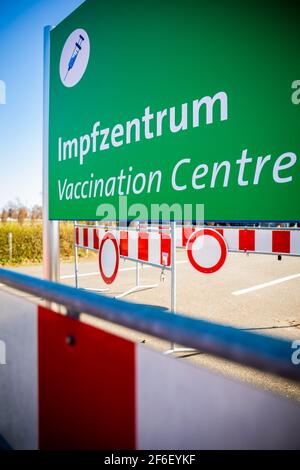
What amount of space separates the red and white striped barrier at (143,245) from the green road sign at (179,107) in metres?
2.19

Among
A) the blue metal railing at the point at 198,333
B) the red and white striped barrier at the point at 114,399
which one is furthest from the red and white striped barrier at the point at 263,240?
the blue metal railing at the point at 198,333

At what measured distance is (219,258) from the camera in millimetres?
3781

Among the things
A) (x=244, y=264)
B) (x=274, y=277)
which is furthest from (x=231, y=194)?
(x=244, y=264)

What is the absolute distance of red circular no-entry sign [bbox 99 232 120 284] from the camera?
379 cm

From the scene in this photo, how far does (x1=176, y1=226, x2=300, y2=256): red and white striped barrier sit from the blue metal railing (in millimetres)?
3621

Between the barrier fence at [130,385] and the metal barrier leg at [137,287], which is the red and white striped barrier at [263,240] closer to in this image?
the metal barrier leg at [137,287]

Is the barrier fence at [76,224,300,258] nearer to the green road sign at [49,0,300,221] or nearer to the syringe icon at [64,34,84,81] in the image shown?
the green road sign at [49,0,300,221]

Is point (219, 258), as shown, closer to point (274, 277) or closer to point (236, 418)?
point (236, 418)

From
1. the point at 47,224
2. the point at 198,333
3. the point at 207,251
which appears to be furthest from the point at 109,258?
the point at 198,333

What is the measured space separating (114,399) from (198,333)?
470 millimetres

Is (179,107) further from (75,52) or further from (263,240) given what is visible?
(263,240)

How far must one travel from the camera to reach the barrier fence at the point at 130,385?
70 centimetres

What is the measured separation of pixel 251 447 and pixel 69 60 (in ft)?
7.87

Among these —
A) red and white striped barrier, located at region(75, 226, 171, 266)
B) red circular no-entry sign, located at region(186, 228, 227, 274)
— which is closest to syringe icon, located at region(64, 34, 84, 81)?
red circular no-entry sign, located at region(186, 228, 227, 274)
